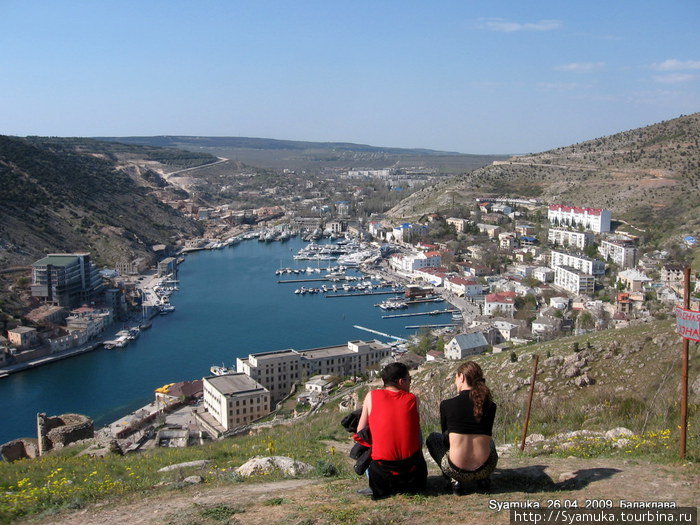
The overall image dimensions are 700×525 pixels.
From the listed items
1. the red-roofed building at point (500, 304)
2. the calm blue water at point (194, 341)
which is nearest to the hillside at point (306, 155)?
the calm blue water at point (194, 341)

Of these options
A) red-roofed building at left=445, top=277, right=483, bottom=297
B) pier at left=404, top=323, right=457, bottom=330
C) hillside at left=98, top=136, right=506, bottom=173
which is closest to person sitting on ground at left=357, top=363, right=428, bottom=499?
pier at left=404, top=323, right=457, bottom=330

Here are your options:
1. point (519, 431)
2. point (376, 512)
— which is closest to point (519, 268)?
point (519, 431)

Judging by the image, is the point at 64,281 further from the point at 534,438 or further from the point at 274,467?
the point at 534,438

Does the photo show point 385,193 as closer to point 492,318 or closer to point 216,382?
point 492,318

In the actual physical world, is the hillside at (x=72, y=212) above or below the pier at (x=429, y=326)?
above

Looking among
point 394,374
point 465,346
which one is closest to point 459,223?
point 465,346

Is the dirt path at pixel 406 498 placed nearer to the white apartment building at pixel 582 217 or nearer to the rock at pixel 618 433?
the rock at pixel 618 433
